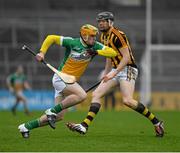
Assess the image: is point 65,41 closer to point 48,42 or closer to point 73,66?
point 48,42

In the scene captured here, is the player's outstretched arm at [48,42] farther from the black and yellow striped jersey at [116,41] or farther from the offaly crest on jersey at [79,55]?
the black and yellow striped jersey at [116,41]

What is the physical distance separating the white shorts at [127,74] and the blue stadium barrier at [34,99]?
2228cm

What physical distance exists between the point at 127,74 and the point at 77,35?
88.8 ft

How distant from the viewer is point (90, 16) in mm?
43406

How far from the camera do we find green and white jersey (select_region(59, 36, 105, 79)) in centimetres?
1296

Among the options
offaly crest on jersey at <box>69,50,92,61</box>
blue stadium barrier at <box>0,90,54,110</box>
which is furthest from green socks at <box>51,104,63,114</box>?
blue stadium barrier at <box>0,90,54,110</box>

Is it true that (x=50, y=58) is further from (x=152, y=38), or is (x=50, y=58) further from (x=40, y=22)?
(x=152, y=38)

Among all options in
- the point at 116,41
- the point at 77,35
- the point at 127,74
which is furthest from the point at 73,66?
the point at 77,35

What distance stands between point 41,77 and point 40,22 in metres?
5.60

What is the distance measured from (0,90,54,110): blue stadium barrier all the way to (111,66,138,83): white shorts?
73.1 feet

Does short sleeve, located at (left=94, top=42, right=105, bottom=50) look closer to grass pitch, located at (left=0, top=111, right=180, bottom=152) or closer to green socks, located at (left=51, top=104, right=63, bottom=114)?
green socks, located at (left=51, top=104, right=63, bottom=114)

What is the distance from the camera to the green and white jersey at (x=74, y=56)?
13.0 meters

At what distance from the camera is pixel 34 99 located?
1454 inches

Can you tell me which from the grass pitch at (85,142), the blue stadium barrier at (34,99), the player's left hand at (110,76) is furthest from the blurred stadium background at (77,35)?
the player's left hand at (110,76)
